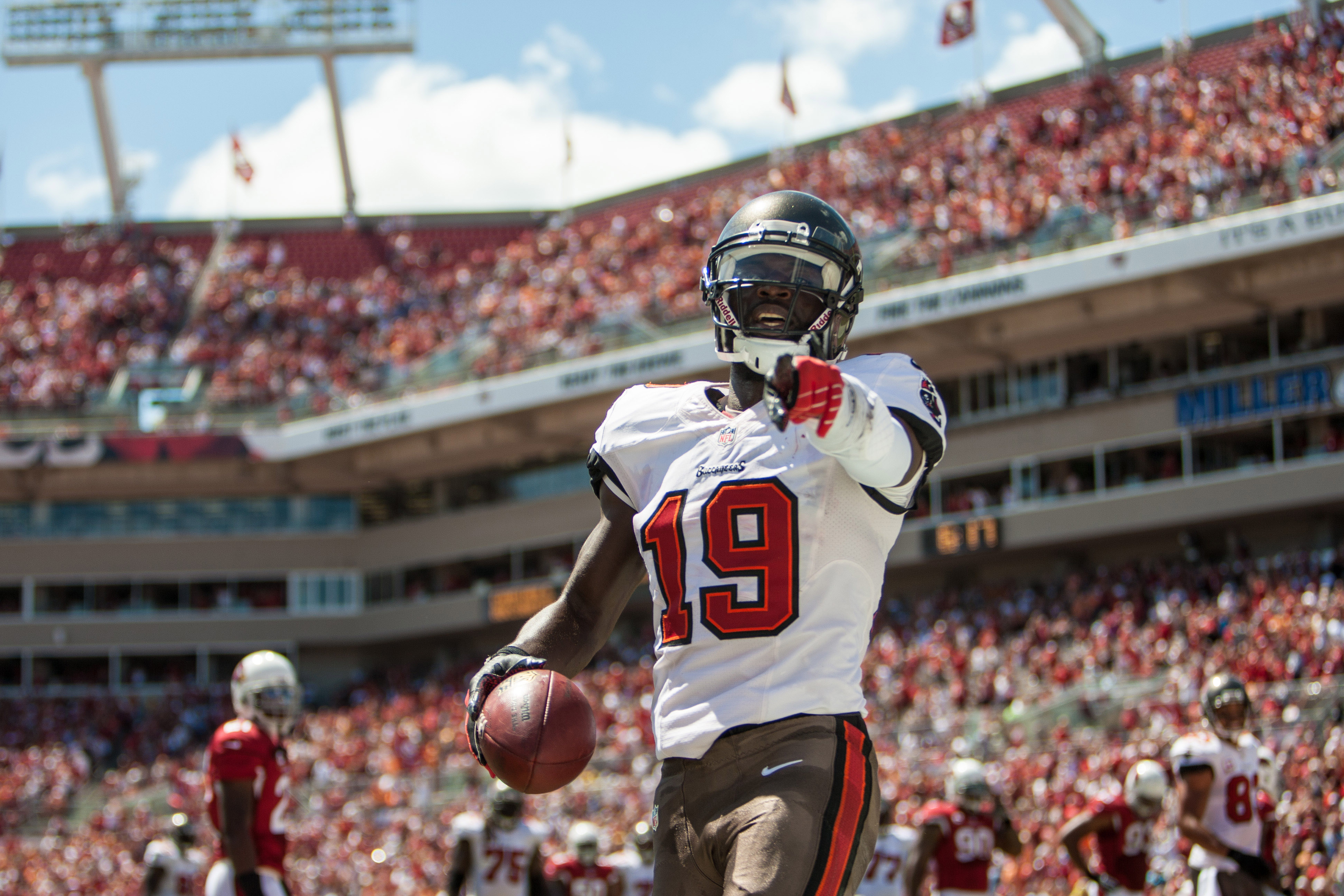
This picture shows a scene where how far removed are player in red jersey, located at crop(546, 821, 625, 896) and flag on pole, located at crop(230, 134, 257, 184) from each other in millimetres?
32576

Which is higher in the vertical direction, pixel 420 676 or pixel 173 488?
pixel 173 488

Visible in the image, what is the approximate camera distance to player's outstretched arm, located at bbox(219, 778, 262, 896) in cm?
668

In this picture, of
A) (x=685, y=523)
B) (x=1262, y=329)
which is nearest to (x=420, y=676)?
(x=1262, y=329)

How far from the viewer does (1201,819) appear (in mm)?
7566

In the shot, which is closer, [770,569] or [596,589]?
[770,569]

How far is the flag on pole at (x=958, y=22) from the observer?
105ft

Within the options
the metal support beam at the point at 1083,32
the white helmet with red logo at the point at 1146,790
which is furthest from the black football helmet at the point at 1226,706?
the metal support beam at the point at 1083,32

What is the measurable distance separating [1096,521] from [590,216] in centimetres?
1832

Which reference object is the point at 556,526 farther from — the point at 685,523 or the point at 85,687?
the point at 685,523

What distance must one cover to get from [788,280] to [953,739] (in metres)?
15.2

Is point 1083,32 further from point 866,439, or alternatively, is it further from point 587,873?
point 866,439

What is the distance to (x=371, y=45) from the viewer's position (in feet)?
127

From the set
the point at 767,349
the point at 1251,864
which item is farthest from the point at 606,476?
the point at 1251,864

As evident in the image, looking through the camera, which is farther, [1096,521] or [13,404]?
[13,404]
